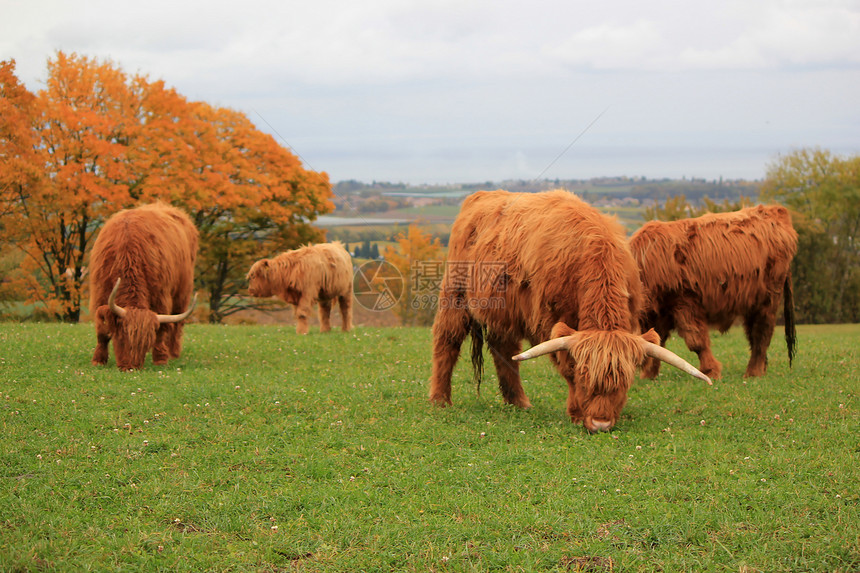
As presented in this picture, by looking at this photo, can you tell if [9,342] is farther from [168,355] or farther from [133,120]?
[133,120]

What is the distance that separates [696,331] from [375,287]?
1156cm

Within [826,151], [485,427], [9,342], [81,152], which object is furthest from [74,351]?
[826,151]

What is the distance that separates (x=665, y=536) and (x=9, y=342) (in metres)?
11.4

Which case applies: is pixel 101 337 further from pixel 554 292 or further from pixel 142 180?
pixel 142 180

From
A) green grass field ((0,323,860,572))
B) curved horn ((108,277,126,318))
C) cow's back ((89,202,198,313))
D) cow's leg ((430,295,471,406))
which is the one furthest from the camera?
cow's back ((89,202,198,313))

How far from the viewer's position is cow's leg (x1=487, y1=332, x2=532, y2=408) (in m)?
8.43

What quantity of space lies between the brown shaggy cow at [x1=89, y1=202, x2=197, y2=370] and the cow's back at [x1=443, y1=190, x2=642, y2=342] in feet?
16.6

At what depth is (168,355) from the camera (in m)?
11.2

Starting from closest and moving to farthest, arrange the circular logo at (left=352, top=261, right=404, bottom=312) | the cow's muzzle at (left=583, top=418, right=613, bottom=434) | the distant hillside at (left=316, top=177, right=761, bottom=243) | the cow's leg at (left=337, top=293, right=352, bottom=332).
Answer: the cow's muzzle at (left=583, top=418, right=613, bottom=434), the distant hillside at (left=316, top=177, right=761, bottom=243), the circular logo at (left=352, top=261, right=404, bottom=312), the cow's leg at (left=337, top=293, right=352, bottom=332)

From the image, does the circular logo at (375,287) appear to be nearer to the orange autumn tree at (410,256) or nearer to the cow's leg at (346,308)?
the cow's leg at (346,308)

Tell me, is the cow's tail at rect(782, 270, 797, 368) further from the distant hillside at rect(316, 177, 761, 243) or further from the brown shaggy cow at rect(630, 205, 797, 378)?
the distant hillside at rect(316, 177, 761, 243)

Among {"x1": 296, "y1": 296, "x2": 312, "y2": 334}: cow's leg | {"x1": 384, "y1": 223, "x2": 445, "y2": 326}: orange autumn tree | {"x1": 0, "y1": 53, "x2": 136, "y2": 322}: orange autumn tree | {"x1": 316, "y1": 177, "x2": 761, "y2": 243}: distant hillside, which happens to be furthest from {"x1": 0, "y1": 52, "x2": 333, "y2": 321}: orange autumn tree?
{"x1": 296, "y1": 296, "x2": 312, "y2": 334}: cow's leg

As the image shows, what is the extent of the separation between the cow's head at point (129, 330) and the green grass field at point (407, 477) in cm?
31

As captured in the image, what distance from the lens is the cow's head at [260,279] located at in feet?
53.0
